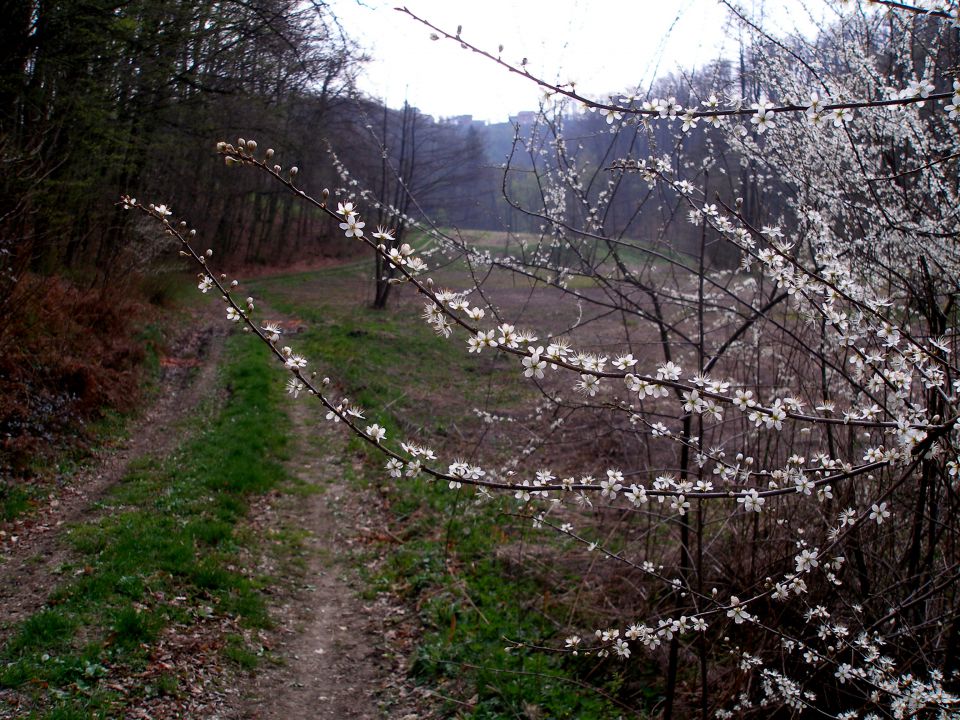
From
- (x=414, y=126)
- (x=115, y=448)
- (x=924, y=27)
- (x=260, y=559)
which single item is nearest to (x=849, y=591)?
(x=924, y=27)

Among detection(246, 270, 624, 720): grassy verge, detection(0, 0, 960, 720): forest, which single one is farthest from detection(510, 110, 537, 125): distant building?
detection(246, 270, 624, 720): grassy verge

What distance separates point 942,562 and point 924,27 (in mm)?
4335

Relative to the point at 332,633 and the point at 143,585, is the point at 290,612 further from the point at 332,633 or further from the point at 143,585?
the point at 143,585

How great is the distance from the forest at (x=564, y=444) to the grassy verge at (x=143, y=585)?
0.03 meters

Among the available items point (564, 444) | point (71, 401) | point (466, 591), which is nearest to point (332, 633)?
point (466, 591)

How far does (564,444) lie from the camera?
7648 millimetres

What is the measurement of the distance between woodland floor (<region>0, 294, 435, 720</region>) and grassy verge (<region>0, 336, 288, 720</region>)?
12 centimetres

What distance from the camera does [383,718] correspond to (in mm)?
4906

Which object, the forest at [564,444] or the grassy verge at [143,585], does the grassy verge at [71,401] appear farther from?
the grassy verge at [143,585]

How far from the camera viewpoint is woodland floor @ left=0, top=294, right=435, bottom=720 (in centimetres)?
486

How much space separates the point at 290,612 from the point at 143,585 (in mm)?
1217

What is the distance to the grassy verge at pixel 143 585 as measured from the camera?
172 inches

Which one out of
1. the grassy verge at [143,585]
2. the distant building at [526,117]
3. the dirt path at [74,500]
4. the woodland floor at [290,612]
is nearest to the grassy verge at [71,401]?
the dirt path at [74,500]

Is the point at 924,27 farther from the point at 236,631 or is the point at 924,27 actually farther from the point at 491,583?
the point at 236,631
